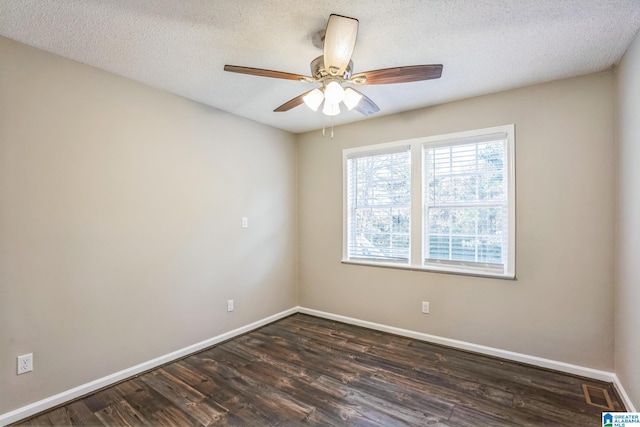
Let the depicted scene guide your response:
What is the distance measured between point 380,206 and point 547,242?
5.35 feet

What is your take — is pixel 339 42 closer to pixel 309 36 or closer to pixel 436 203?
pixel 309 36

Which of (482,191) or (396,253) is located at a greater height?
(482,191)

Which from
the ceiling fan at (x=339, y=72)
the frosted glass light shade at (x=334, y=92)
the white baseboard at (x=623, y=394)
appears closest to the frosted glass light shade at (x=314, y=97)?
the ceiling fan at (x=339, y=72)

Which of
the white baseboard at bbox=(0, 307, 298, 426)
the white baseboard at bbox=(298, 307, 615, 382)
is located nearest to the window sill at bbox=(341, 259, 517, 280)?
the white baseboard at bbox=(298, 307, 615, 382)

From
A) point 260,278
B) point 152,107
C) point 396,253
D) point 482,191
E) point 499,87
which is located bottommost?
point 260,278

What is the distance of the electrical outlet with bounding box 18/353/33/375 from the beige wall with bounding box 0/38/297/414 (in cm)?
3

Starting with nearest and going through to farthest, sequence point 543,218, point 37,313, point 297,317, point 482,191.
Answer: point 37,313, point 543,218, point 482,191, point 297,317

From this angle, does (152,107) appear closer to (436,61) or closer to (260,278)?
(260,278)

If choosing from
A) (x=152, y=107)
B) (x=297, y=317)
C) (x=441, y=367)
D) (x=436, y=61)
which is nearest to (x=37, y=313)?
(x=152, y=107)

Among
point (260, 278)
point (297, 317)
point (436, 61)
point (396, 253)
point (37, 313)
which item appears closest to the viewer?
point (37, 313)

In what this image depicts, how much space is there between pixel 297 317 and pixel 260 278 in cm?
79

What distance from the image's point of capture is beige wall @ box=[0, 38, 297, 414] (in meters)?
2.02

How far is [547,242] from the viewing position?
2.62 m

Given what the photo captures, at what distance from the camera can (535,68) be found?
2.38 m
